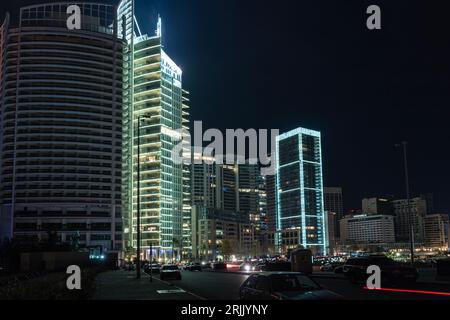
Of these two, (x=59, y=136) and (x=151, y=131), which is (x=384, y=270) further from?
(x=151, y=131)

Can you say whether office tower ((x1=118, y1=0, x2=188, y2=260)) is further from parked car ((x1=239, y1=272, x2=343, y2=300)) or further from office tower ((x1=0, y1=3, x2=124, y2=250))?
parked car ((x1=239, y1=272, x2=343, y2=300))

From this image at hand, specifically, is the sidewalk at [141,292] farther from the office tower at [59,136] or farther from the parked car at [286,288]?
the office tower at [59,136]

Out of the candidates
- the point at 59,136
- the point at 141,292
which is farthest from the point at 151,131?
the point at 141,292

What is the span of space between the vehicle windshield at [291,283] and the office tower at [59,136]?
435 feet

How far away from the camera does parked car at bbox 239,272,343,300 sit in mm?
12195

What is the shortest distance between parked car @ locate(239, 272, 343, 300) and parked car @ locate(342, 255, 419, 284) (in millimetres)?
14851

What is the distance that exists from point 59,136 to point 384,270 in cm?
13095

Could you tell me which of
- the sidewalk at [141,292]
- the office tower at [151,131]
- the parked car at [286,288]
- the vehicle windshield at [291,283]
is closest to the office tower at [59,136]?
the office tower at [151,131]

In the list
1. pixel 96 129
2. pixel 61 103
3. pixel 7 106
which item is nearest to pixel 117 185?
pixel 96 129

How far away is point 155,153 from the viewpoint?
6988 inches

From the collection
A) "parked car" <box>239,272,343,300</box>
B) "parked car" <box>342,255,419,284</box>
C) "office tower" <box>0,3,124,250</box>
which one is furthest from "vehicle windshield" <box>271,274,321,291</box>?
"office tower" <box>0,3,124,250</box>

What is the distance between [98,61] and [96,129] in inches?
824
